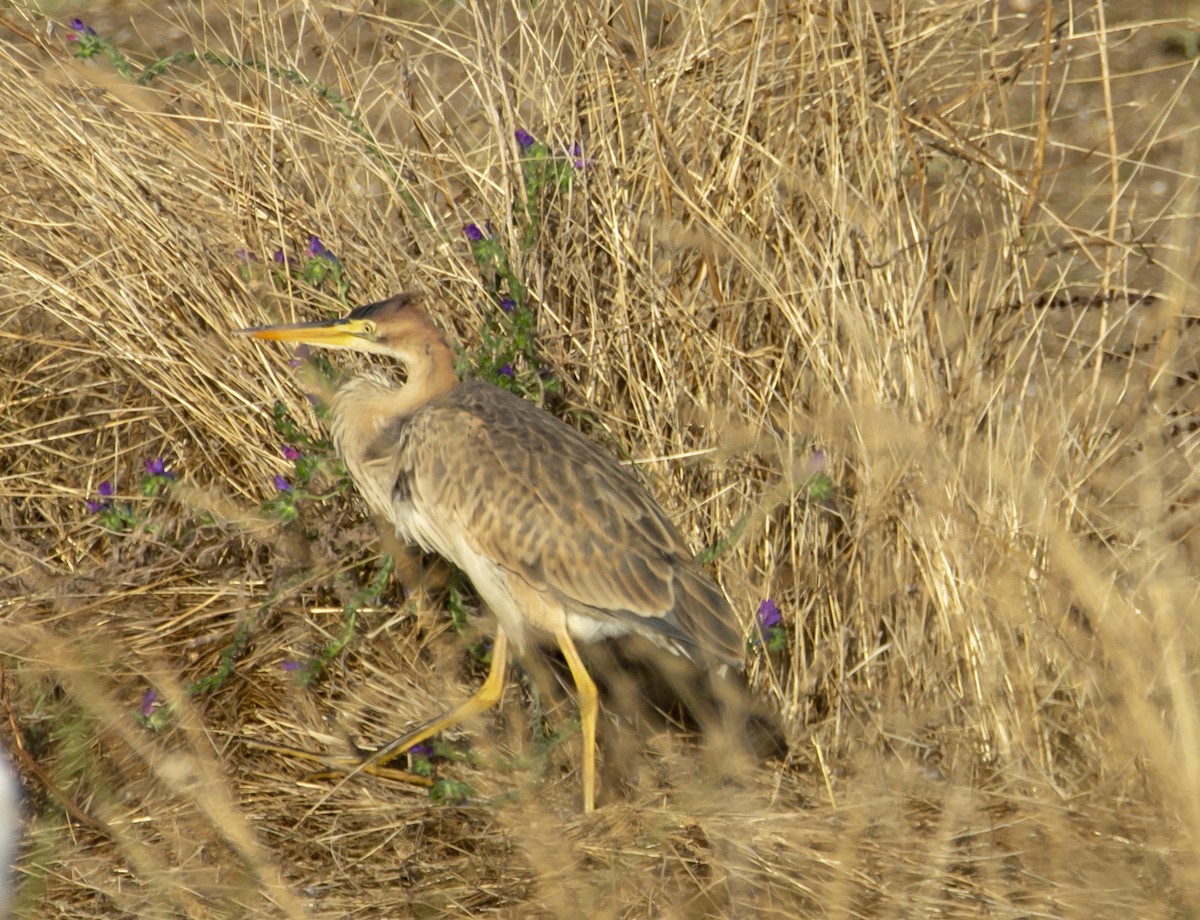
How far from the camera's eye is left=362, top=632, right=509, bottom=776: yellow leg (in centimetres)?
369

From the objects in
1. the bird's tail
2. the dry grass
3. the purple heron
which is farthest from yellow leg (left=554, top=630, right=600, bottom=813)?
the bird's tail

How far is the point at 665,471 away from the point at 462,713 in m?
0.78

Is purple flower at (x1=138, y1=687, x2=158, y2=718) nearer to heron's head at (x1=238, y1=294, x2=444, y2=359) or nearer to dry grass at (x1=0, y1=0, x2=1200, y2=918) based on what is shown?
dry grass at (x1=0, y1=0, x2=1200, y2=918)

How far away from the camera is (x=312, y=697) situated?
3.86 m

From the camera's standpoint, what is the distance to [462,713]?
12.2 feet

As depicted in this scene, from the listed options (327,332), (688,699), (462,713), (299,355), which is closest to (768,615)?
(688,699)

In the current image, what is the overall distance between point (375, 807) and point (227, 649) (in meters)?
0.54

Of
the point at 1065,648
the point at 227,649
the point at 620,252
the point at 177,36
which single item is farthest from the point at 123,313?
the point at 177,36

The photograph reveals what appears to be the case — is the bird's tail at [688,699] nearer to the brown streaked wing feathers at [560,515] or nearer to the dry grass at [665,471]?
the dry grass at [665,471]

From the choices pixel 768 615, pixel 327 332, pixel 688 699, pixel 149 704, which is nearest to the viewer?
pixel 768 615

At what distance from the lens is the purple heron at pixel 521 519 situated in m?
3.56

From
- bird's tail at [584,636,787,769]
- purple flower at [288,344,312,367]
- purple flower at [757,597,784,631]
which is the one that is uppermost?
purple flower at [288,344,312,367]

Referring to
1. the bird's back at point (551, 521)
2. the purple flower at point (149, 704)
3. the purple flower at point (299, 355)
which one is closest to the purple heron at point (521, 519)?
the bird's back at point (551, 521)

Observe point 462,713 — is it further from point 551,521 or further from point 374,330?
point 374,330
